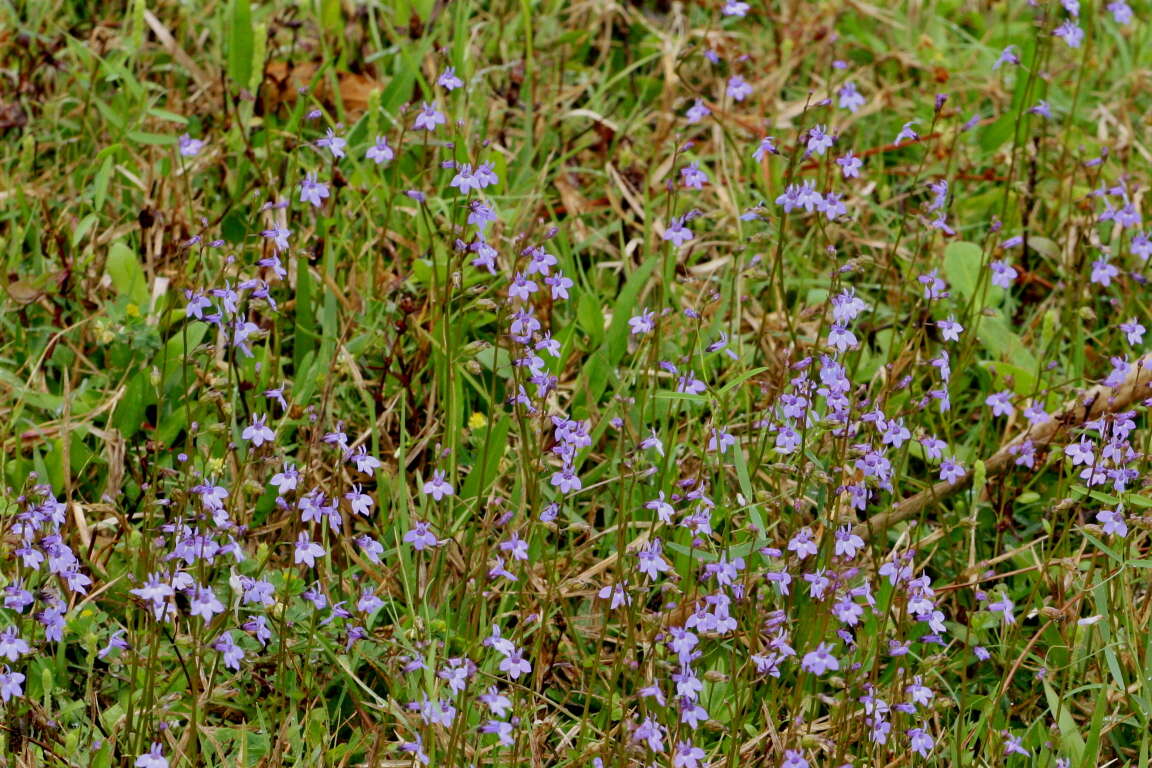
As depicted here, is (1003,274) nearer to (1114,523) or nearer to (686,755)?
(1114,523)

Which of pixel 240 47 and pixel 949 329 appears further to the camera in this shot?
pixel 240 47

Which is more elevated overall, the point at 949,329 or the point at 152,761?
the point at 949,329

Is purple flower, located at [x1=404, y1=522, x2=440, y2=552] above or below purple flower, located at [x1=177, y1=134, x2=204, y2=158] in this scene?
below

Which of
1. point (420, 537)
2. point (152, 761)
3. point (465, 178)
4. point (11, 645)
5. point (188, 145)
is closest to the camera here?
point (152, 761)

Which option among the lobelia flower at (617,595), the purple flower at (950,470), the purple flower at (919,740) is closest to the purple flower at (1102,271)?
the purple flower at (950,470)

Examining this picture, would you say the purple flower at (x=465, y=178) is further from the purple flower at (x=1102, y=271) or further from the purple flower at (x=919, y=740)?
the purple flower at (x=1102, y=271)

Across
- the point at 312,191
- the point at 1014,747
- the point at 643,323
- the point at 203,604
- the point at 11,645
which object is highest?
the point at 312,191

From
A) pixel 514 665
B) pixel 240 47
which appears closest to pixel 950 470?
pixel 514 665

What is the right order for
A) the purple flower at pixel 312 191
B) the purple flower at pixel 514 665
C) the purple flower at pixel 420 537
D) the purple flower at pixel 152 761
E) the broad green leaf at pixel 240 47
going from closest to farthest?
the purple flower at pixel 152 761 → the purple flower at pixel 514 665 → the purple flower at pixel 420 537 → the purple flower at pixel 312 191 → the broad green leaf at pixel 240 47

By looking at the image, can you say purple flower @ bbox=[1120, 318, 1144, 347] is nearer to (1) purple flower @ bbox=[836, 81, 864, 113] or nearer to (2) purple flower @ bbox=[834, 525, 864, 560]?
(2) purple flower @ bbox=[834, 525, 864, 560]

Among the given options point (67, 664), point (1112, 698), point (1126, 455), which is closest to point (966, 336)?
point (1126, 455)

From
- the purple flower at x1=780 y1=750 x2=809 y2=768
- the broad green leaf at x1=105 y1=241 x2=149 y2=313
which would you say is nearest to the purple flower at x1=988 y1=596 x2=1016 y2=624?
the purple flower at x1=780 y1=750 x2=809 y2=768
